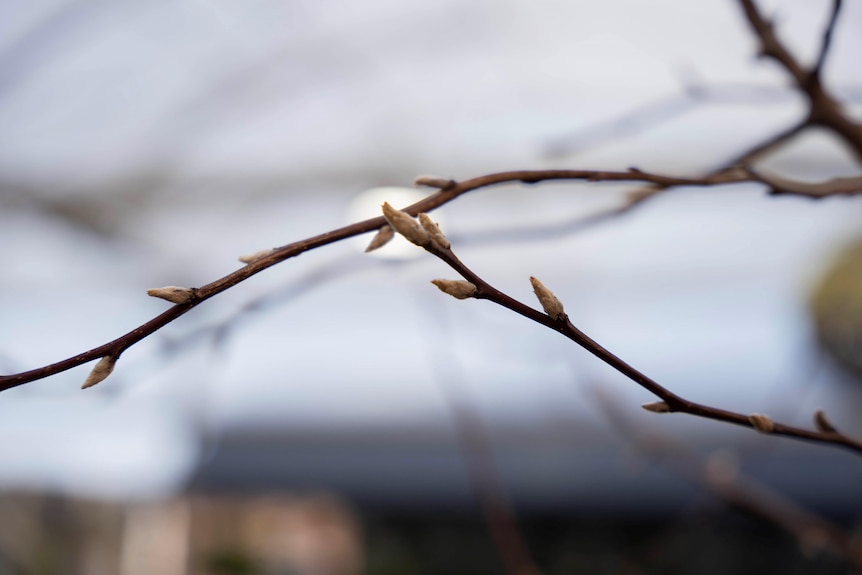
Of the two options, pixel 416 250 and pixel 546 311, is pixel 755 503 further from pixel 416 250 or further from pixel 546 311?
pixel 416 250

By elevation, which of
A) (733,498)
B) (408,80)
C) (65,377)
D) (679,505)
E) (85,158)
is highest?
(408,80)

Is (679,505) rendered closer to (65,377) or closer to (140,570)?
(140,570)

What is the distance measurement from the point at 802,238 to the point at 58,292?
1545 millimetres

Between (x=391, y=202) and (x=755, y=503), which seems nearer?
(x=755, y=503)

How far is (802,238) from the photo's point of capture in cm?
166

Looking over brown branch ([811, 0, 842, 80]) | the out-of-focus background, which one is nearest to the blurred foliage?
the out-of-focus background

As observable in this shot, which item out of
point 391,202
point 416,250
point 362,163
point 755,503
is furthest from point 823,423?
point 362,163

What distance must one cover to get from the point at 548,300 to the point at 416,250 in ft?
2.68

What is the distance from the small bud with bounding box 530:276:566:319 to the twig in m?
0.04

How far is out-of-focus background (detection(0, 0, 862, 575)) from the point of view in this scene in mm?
989

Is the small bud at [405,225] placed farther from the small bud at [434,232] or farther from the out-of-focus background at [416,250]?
the out-of-focus background at [416,250]

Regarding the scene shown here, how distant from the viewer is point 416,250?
0.99m

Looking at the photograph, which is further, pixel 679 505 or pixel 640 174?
pixel 679 505

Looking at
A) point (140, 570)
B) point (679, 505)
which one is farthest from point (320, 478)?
point (679, 505)
